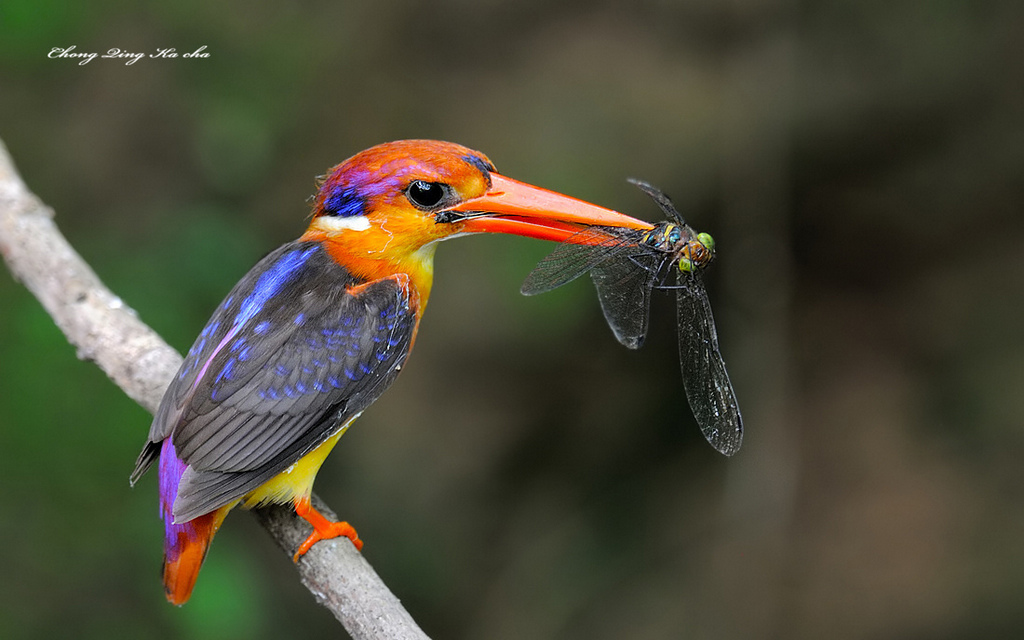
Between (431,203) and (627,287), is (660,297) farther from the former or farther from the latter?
(431,203)

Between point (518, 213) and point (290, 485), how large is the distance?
0.74 m

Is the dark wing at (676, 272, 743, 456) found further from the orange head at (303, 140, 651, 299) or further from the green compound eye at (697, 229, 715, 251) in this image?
the orange head at (303, 140, 651, 299)

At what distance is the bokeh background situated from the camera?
3.35 m

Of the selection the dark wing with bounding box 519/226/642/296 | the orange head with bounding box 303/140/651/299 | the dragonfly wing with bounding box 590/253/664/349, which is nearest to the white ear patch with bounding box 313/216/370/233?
the orange head with bounding box 303/140/651/299

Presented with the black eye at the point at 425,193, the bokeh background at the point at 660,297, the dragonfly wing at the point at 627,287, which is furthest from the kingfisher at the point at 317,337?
the bokeh background at the point at 660,297

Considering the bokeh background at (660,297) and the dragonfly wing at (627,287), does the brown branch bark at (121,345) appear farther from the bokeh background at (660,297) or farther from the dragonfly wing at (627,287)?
the dragonfly wing at (627,287)

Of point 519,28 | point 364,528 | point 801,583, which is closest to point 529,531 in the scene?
point 364,528

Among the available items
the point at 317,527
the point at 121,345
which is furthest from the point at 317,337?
the point at 121,345

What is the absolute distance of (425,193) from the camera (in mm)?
2123

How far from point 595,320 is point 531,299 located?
0.33 metres

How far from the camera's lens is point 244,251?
296 cm

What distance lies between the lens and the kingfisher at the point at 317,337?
1.97 meters

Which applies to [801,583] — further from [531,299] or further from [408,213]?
[408,213]

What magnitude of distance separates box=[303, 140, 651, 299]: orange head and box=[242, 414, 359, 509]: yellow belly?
403 mm
